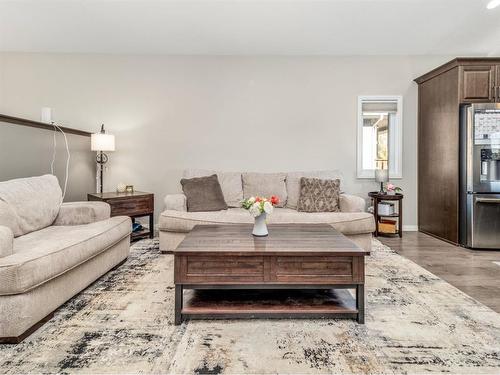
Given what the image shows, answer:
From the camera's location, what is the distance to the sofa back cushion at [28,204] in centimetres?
228

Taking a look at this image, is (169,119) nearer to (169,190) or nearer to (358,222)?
(169,190)

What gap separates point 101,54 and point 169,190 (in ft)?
7.53

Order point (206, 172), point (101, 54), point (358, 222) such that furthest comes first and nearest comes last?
point (101, 54), point (206, 172), point (358, 222)

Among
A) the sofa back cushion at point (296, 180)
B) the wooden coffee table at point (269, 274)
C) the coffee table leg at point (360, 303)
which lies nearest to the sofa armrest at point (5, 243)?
the wooden coffee table at point (269, 274)

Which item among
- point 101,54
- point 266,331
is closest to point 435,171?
point 266,331

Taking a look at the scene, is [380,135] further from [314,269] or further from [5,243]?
[5,243]

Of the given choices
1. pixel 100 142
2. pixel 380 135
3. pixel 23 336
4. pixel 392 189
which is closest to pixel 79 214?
pixel 23 336

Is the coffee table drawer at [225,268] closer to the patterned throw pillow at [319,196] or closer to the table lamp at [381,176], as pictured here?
the patterned throw pillow at [319,196]

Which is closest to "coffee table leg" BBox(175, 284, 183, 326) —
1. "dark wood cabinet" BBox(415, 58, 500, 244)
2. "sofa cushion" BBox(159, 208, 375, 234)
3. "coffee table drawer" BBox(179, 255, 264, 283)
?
"coffee table drawer" BBox(179, 255, 264, 283)

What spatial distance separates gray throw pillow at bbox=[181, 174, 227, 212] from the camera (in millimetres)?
3619

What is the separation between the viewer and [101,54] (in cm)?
454

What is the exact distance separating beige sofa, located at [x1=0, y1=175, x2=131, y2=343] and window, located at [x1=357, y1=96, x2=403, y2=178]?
3.60 metres

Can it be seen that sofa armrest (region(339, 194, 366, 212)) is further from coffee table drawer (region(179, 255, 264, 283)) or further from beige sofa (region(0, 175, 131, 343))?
beige sofa (region(0, 175, 131, 343))

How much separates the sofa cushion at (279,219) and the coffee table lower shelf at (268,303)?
44.8 inches
